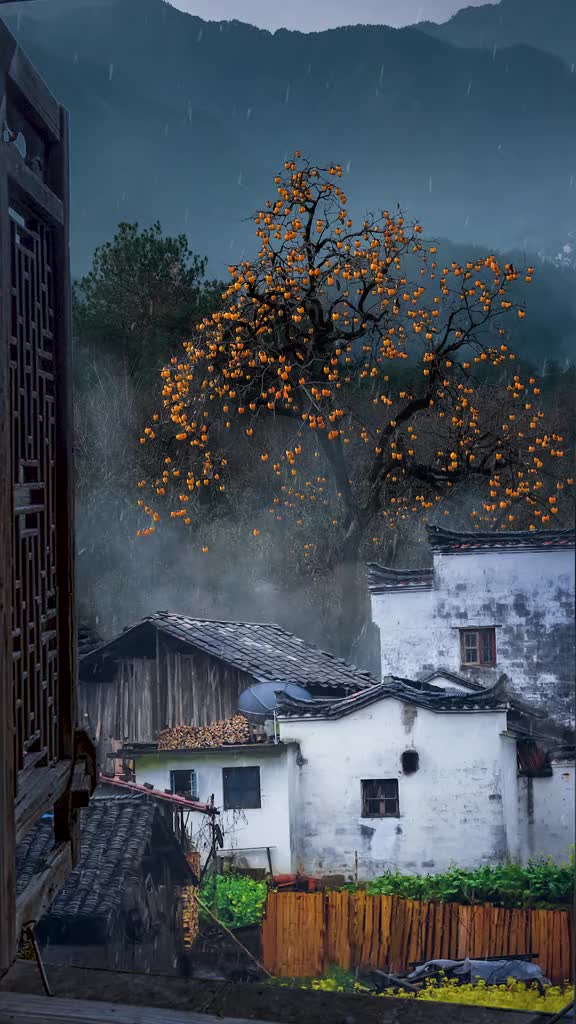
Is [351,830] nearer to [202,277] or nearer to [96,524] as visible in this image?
[96,524]

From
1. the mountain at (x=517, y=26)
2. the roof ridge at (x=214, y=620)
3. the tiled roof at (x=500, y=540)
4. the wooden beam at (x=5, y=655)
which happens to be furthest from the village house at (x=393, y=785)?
the wooden beam at (x=5, y=655)

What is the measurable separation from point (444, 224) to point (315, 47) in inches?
38.8

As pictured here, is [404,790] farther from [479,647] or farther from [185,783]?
[185,783]

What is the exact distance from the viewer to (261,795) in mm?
4672

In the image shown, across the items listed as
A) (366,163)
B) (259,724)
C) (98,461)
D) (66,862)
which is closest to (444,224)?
(366,163)

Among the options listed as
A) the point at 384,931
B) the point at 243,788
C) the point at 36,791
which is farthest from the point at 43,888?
the point at 384,931

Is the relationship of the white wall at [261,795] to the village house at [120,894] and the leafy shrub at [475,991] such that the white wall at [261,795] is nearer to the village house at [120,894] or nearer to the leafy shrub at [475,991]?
the village house at [120,894]

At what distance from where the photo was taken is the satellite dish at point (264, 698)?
4.67 meters

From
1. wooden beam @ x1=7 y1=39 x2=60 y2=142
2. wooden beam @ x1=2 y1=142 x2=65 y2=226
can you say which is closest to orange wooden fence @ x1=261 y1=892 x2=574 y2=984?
wooden beam @ x1=2 y1=142 x2=65 y2=226

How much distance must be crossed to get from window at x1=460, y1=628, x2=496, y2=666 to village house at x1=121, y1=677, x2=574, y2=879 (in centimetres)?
13

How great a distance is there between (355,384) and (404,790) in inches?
71.9

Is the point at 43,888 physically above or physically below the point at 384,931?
above

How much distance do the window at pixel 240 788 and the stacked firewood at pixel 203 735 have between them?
14 centimetres

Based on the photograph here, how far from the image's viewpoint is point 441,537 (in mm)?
4535
